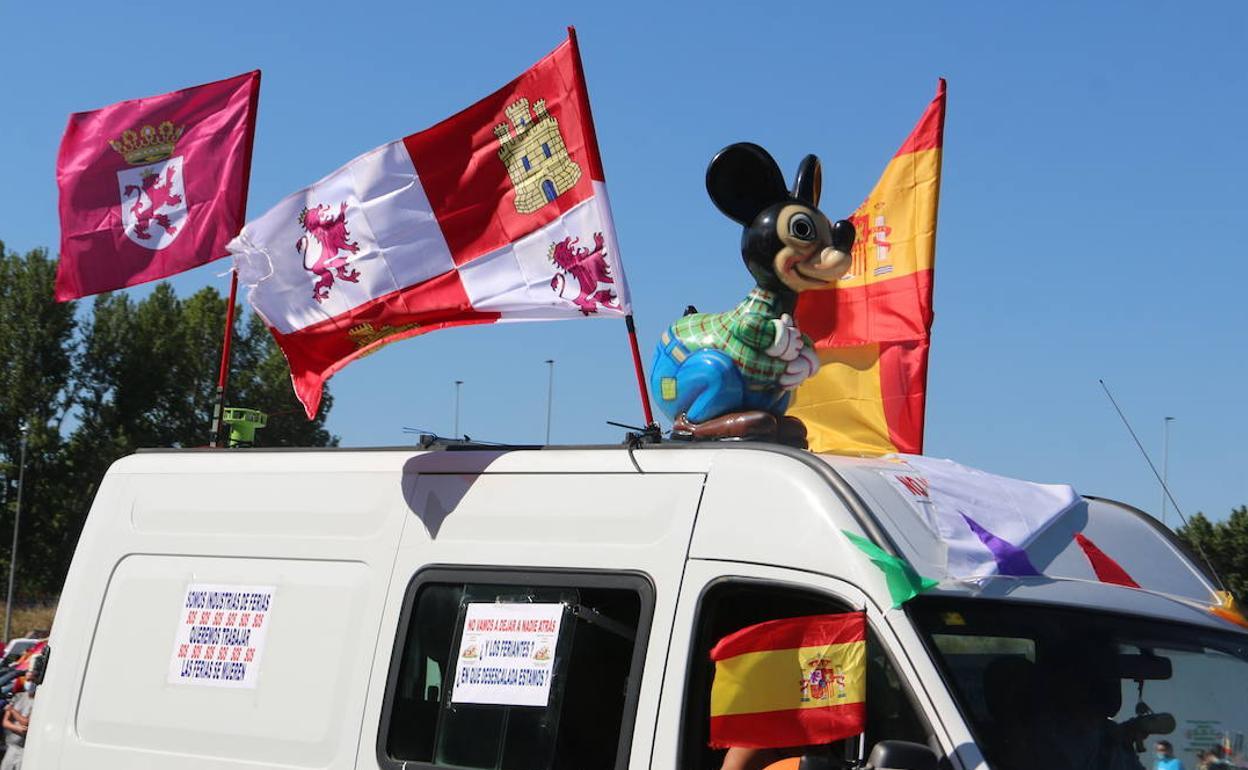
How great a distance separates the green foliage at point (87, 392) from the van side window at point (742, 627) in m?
56.0

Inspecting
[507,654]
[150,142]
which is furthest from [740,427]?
[150,142]

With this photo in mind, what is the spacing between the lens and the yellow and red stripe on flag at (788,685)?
4246 millimetres

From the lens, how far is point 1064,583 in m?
4.55

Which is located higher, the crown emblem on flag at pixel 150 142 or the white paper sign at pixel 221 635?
the crown emblem on flag at pixel 150 142

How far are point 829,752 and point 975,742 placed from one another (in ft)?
2.40

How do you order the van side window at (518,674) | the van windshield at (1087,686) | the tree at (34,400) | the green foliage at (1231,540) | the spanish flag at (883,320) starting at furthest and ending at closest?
the tree at (34,400) < the green foliage at (1231,540) < the spanish flag at (883,320) < the van side window at (518,674) < the van windshield at (1087,686)

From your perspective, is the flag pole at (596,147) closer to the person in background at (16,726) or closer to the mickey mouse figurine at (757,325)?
the mickey mouse figurine at (757,325)

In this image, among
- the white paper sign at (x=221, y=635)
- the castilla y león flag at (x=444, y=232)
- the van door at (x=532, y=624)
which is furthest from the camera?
the castilla y león flag at (x=444, y=232)

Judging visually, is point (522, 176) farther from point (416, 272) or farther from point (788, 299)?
point (788, 299)

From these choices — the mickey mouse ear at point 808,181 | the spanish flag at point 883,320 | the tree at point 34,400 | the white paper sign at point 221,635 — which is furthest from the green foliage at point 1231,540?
the tree at point 34,400

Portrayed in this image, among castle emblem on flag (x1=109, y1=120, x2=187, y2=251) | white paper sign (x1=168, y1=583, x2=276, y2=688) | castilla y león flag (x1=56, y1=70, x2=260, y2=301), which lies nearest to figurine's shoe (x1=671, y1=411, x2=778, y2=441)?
white paper sign (x1=168, y1=583, x2=276, y2=688)

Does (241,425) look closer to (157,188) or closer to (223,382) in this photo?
(223,382)

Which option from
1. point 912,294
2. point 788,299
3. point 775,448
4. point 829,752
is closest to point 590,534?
point 775,448

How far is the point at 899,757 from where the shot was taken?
3764 millimetres
